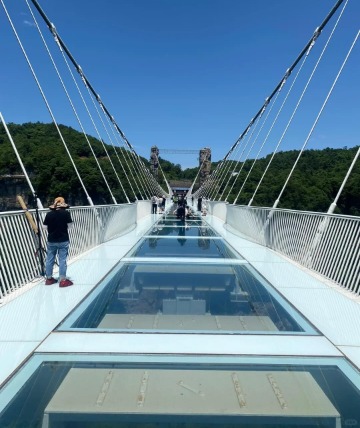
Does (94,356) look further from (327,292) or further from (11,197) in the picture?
(11,197)

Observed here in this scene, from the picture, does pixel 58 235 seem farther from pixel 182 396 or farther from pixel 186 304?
pixel 182 396

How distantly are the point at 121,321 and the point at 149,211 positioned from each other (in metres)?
19.1

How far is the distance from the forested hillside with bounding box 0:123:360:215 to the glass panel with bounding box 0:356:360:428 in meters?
30.5

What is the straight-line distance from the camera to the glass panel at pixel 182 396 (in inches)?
69.9

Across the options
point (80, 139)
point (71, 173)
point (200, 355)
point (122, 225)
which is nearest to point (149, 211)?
point (122, 225)

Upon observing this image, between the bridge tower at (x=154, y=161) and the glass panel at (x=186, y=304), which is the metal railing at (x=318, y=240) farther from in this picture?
the bridge tower at (x=154, y=161)

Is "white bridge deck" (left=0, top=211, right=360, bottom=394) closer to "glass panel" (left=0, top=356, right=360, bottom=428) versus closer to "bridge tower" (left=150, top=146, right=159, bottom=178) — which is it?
"glass panel" (left=0, top=356, right=360, bottom=428)

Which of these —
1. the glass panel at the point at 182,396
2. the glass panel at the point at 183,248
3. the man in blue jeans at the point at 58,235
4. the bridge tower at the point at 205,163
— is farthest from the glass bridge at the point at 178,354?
the bridge tower at the point at 205,163

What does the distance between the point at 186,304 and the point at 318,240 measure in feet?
8.60

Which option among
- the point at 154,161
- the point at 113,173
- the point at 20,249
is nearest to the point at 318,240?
the point at 20,249

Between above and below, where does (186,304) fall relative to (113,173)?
below

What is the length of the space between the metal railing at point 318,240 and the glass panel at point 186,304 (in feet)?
2.98

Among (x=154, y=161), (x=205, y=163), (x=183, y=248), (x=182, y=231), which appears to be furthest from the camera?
(x=154, y=161)

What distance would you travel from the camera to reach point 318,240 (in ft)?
18.2
